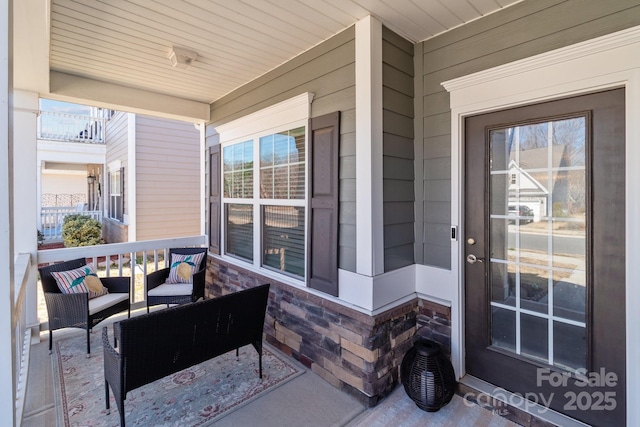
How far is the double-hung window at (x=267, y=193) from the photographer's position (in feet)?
9.70

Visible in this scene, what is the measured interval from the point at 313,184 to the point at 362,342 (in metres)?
1.33

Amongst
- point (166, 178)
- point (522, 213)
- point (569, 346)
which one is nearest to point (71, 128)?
point (166, 178)

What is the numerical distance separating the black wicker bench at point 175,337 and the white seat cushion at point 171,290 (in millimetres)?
1383

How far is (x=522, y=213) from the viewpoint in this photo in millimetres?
2223

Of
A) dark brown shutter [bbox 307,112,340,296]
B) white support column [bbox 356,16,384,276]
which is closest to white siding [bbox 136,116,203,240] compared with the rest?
dark brown shutter [bbox 307,112,340,296]

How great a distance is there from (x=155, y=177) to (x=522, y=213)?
22.8 feet

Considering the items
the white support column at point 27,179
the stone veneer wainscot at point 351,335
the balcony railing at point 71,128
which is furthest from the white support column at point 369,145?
the balcony railing at point 71,128

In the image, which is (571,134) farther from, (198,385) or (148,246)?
(148,246)

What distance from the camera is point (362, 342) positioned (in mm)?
2307

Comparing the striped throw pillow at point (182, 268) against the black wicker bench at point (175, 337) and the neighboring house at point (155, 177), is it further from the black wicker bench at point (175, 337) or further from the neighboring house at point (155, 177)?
the neighboring house at point (155, 177)

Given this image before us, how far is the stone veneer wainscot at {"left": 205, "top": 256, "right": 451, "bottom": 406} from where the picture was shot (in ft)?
7.54

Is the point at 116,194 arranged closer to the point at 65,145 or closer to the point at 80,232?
the point at 80,232

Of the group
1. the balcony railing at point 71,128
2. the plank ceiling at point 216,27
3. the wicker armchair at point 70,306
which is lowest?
the wicker armchair at point 70,306

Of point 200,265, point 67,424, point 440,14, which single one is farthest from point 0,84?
point 200,265
